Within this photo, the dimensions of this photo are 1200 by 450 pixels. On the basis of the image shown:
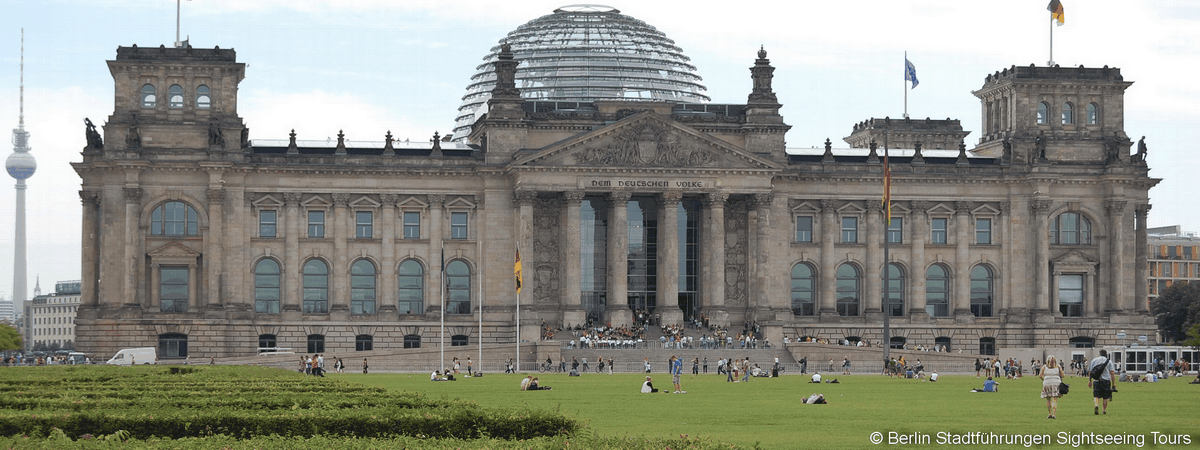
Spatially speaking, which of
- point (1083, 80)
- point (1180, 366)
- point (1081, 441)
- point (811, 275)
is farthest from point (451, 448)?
point (1083, 80)

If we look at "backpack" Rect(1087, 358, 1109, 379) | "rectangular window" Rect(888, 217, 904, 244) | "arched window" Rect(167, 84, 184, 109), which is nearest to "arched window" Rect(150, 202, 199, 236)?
"arched window" Rect(167, 84, 184, 109)

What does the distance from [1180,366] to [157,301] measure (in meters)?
63.8

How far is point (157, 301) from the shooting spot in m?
106

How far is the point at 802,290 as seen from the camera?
11469 centimetres

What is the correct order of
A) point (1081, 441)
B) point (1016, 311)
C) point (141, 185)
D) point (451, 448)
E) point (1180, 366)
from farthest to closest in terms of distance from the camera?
point (1016, 311) < point (141, 185) < point (1180, 366) < point (1081, 441) < point (451, 448)

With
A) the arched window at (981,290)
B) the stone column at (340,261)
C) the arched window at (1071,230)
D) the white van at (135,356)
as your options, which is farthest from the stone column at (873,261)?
the white van at (135,356)

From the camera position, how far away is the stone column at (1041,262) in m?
114

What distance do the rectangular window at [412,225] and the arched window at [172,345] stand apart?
16.3m

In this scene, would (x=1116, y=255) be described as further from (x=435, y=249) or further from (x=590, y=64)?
(x=435, y=249)

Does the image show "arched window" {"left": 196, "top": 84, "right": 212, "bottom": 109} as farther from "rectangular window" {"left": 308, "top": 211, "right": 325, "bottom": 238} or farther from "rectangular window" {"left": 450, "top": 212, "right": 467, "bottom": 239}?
"rectangular window" {"left": 450, "top": 212, "right": 467, "bottom": 239}

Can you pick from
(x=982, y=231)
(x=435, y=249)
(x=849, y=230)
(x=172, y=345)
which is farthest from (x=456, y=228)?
(x=982, y=231)

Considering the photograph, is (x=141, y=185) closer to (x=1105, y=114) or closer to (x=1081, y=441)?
(x=1105, y=114)

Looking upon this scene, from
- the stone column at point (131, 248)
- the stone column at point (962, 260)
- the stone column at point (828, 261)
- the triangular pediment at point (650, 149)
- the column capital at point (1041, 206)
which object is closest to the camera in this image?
the stone column at point (131, 248)

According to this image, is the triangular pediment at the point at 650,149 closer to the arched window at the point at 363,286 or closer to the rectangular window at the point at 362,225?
the rectangular window at the point at 362,225
